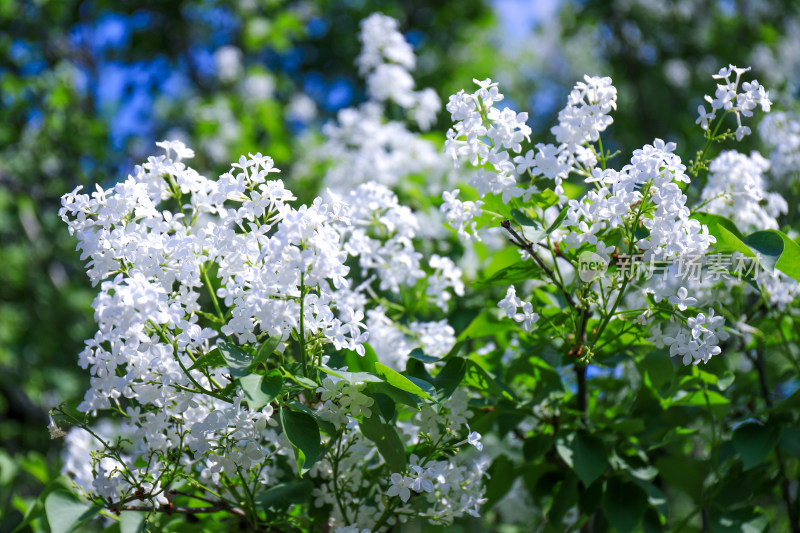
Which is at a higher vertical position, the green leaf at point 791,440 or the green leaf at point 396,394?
the green leaf at point 791,440

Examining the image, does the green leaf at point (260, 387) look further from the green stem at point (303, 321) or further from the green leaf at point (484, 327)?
the green leaf at point (484, 327)

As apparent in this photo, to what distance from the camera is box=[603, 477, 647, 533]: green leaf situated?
143 cm

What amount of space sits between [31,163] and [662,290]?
5054 mm

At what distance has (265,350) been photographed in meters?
1.05

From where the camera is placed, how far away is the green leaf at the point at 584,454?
134 cm

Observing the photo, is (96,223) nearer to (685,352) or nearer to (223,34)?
(685,352)

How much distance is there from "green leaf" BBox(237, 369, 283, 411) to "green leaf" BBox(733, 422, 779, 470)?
93 centimetres

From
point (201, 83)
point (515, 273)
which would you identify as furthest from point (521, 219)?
point (201, 83)

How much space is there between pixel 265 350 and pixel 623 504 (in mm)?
847

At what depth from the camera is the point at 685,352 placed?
1174 mm

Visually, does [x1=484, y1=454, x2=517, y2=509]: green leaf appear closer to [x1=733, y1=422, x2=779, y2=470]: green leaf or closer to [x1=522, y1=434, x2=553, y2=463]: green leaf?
[x1=522, y1=434, x2=553, y2=463]: green leaf

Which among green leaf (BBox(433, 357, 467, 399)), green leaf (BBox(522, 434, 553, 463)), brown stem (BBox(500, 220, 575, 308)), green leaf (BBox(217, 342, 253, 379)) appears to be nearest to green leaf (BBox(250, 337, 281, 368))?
green leaf (BBox(217, 342, 253, 379))

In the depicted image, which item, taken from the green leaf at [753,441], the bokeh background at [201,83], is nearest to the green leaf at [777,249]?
the green leaf at [753,441]

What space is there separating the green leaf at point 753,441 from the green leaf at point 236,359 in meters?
0.98
